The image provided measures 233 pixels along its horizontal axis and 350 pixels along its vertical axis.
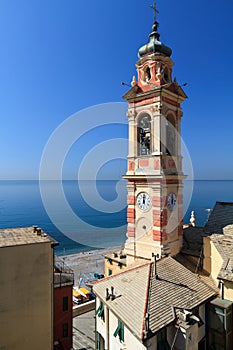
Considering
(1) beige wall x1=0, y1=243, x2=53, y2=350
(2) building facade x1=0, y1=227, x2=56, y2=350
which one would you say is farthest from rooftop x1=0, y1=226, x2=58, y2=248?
(1) beige wall x1=0, y1=243, x2=53, y2=350

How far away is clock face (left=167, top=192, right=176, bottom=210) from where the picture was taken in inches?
710

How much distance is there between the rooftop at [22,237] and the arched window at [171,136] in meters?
10.5

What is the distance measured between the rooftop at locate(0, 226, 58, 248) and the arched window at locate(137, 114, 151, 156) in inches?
357

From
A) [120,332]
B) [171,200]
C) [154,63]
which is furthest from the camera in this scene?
[171,200]

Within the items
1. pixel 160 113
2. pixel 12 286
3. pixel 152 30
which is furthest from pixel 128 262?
pixel 152 30

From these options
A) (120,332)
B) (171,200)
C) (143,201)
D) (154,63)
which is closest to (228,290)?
(120,332)

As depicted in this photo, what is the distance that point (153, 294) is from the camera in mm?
12461

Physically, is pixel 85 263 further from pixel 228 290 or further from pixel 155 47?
pixel 155 47

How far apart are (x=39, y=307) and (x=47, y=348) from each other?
7.62ft

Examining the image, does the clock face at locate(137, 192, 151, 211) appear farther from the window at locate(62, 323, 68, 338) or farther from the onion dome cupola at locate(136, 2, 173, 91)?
the window at locate(62, 323, 68, 338)

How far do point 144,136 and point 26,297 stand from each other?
13.0 meters

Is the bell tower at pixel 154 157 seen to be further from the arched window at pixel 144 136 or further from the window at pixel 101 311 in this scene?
the window at pixel 101 311

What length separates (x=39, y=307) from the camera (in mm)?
13562

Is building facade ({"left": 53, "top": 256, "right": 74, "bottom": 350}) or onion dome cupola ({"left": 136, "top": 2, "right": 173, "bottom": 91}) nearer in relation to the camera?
onion dome cupola ({"left": 136, "top": 2, "right": 173, "bottom": 91})
